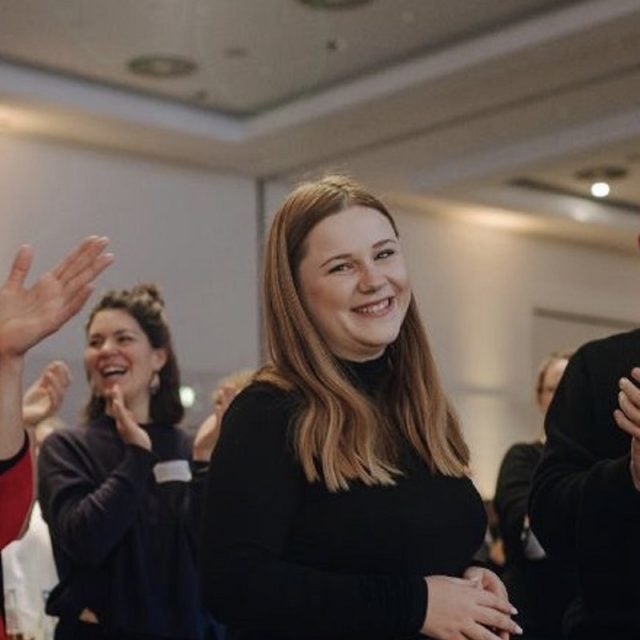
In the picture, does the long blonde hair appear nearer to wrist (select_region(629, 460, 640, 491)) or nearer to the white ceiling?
wrist (select_region(629, 460, 640, 491))

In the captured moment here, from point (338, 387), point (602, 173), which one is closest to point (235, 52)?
point (602, 173)

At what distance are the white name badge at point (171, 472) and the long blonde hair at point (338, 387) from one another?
155 centimetres

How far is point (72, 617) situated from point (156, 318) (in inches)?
31.6

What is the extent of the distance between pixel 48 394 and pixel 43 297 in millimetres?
1701

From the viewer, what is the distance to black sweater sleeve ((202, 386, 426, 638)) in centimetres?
179

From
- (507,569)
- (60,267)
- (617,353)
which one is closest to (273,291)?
(60,267)

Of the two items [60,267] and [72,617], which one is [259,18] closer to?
[72,617]

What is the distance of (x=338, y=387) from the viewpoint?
1938 millimetres

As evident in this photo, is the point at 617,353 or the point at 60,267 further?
the point at 617,353

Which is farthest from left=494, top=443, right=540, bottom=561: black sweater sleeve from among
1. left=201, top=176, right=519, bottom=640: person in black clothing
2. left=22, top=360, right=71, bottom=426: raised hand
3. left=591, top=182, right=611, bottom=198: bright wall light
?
left=591, top=182, right=611, bottom=198: bright wall light

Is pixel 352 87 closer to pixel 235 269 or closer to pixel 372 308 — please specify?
pixel 235 269

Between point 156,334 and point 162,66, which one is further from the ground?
point 162,66

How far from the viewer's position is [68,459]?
3.42 meters

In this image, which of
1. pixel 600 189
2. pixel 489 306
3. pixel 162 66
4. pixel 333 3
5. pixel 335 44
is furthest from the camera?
pixel 489 306
